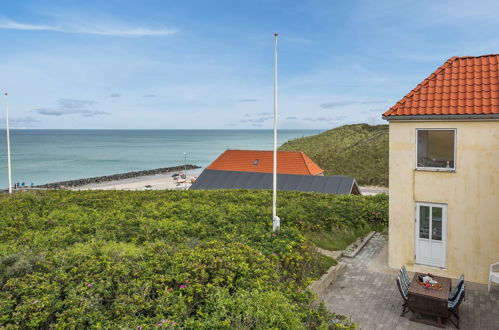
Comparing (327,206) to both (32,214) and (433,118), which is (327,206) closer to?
(433,118)

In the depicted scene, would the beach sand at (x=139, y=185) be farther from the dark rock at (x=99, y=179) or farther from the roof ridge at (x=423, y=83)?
the roof ridge at (x=423, y=83)

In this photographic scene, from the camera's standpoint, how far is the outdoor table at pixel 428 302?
333 inches

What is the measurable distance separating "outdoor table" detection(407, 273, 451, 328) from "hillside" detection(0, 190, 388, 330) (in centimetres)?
246

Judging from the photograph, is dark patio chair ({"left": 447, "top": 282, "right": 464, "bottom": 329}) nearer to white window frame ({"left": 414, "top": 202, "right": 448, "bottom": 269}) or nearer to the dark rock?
white window frame ({"left": 414, "top": 202, "right": 448, "bottom": 269})

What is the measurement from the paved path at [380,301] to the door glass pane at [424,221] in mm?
1490

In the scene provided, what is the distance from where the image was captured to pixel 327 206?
1588cm

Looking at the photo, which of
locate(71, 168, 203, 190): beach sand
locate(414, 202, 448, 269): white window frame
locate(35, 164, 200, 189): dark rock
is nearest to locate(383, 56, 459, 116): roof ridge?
locate(414, 202, 448, 269): white window frame

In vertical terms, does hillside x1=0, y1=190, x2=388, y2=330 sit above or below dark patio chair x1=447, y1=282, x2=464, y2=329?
above

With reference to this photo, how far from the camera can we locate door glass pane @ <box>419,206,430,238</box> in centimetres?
1125

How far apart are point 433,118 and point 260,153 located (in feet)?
88.2

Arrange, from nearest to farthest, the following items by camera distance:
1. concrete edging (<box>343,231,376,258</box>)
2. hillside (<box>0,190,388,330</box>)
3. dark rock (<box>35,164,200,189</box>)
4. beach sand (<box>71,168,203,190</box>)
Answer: hillside (<box>0,190,388,330</box>) < concrete edging (<box>343,231,376,258</box>) < beach sand (<box>71,168,203,190</box>) < dark rock (<box>35,164,200,189</box>)

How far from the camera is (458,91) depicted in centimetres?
1124

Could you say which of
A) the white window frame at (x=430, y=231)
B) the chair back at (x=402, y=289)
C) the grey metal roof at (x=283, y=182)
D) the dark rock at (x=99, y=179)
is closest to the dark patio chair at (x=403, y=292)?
the chair back at (x=402, y=289)

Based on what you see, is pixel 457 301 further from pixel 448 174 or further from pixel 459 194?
pixel 448 174
